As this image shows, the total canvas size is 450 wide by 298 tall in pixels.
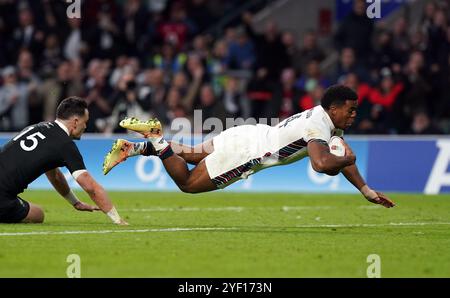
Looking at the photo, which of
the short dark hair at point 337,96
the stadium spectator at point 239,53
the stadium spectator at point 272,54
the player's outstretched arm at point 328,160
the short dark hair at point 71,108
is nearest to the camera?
the player's outstretched arm at point 328,160

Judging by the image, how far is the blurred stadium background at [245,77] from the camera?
22.2m

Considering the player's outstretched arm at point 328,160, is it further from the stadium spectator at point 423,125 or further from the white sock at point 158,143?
the stadium spectator at point 423,125

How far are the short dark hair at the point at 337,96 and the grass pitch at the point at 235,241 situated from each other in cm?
170

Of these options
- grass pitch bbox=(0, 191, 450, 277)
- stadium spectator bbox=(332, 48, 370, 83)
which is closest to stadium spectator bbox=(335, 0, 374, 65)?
stadium spectator bbox=(332, 48, 370, 83)

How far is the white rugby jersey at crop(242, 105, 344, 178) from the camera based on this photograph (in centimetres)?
1395

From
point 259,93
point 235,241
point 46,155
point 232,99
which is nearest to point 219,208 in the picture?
point 46,155

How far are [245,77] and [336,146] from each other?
13.5 metres

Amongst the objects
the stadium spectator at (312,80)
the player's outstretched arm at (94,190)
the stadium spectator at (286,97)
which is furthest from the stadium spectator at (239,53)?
the player's outstretched arm at (94,190)

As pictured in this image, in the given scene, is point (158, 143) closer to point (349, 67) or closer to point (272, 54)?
point (349, 67)

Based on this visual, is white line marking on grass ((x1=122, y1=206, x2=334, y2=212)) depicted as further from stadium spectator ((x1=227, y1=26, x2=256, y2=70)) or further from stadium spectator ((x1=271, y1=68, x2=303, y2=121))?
stadium spectator ((x1=227, y1=26, x2=256, y2=70))

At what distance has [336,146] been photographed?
13891 millimetres

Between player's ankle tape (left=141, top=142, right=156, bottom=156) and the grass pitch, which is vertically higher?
player's ankle tape (left=141, top=142, right=156, bottom=156)

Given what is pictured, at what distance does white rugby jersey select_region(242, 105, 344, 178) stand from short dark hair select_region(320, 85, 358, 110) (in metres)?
0.13
